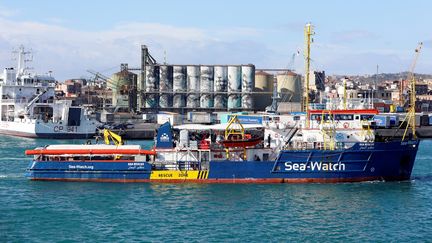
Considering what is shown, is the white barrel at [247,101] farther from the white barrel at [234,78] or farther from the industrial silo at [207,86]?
the industrial silo at [207,86]

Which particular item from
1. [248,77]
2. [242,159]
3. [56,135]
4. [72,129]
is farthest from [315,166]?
[248,77]

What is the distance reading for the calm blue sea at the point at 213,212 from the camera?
27125 millimetres

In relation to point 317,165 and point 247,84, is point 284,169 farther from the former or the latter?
point 247,84

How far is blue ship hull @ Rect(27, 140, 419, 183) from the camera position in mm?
37500

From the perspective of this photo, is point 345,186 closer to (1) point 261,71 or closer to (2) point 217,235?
(2) point 217,235

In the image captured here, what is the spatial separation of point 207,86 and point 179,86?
447 cm

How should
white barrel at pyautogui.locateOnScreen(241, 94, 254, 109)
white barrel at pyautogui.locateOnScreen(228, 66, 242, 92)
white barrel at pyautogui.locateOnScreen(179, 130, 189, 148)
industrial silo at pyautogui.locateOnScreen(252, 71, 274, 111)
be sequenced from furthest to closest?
industrial silo at pyautogui.locateOnScreen(252, 71, 274, 111), white barrel at pyautogui.locateOnScreen(228, 66, 242, 92), white barrel at pyautogui.locateOnScreen(241, 94, 254, 109), white barrel at pyautogui.locateOnScreen(179, 130, 189, 148)

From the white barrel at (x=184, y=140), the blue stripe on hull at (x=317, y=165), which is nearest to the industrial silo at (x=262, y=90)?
the white barrel at (x=184, y=140)

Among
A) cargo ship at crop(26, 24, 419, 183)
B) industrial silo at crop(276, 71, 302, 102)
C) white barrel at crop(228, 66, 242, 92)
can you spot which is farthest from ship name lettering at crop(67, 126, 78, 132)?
industrial silo at crop(276, 71, 302, 102)

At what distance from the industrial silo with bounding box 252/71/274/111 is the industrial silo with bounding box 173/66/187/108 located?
445 inches

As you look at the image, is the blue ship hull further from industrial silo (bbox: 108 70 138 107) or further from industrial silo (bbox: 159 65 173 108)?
industrial silo (bbox: 108 70 138 107)

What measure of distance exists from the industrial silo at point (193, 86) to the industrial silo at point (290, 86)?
14.0m

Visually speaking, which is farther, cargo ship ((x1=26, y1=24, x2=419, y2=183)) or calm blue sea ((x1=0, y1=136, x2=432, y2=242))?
cargo ship ((x1=26, y1=24, x2=419, y2=183))

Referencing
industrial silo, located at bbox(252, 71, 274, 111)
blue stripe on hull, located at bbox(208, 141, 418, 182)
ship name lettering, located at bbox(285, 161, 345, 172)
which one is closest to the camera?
blue stripe on hull, located at bbox(208, 141, 418, 182)
